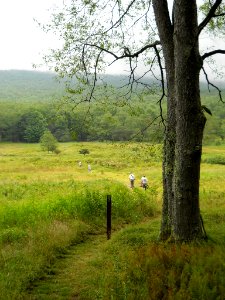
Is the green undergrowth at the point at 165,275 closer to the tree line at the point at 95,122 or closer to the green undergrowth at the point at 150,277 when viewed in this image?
the green undergrowth at the point at 150,277

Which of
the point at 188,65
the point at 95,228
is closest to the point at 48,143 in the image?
the point at 95,228

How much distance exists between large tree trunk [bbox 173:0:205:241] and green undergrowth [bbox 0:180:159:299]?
131 inches

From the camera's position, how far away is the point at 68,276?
813cm

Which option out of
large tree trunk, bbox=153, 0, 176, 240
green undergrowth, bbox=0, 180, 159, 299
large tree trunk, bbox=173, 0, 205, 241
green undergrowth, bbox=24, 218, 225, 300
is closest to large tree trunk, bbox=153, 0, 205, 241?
large tree trunk, bbox=173, 0, 205, 241

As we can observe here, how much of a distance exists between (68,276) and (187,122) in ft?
13.7

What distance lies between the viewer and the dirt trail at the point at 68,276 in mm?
6984

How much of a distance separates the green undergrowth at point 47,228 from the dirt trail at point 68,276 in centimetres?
22

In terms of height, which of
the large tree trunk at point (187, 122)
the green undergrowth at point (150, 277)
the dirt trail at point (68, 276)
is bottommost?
the dirt trail at point (68, 276)

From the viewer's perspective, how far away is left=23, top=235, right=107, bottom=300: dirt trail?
6984 mm

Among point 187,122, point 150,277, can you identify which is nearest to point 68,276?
point 150,277

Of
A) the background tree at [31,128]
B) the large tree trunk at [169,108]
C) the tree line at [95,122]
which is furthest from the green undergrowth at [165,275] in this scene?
the background tree at [31,128]

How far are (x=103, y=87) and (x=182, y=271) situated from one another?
21.0 feet

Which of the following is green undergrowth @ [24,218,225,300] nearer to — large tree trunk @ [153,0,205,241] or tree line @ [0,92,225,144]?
large tree trunk @ [153,0,205,241]

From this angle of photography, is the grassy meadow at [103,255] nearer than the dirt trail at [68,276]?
Yes
